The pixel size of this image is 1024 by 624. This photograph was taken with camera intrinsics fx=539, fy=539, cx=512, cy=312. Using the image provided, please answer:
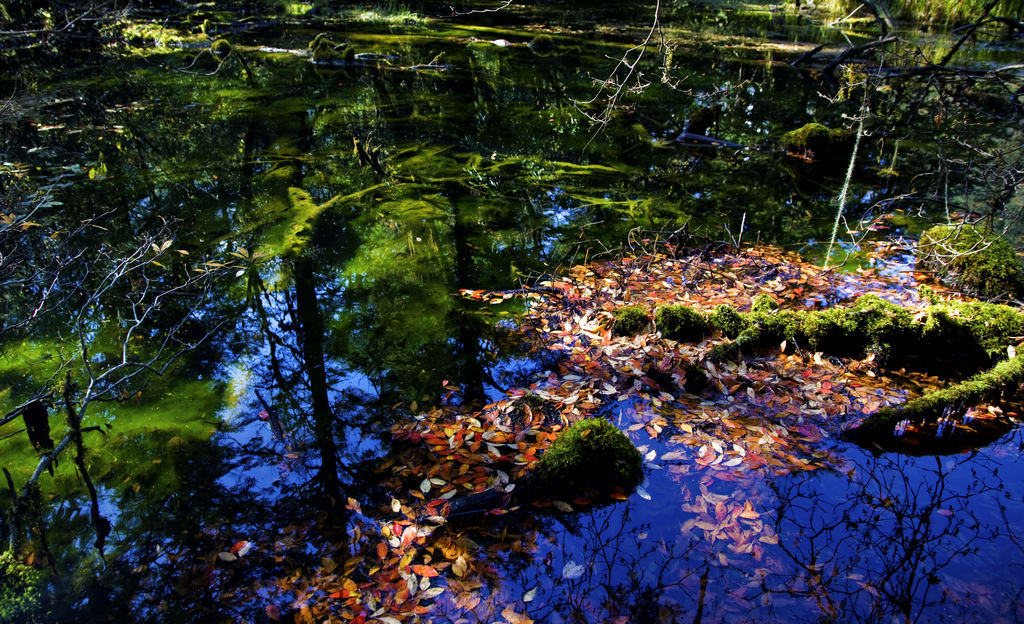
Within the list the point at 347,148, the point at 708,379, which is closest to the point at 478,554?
the point at 708,379

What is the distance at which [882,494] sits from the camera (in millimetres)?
3402

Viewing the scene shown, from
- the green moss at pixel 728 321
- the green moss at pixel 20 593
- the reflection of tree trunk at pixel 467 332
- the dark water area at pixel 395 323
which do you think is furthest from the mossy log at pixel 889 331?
the green moss at pixel 20 593

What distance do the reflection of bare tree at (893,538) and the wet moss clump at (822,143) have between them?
22.9 feet

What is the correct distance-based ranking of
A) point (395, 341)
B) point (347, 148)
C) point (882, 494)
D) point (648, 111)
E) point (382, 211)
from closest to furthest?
point (882, 494) → point (395, 341) → point (382, 211) → point (347, 148) → point (648, 111)

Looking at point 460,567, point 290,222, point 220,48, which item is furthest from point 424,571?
point 220,48

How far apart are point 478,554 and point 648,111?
10.5 m

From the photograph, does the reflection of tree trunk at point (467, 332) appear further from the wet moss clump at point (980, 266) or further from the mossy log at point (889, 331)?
the wet moss clump at point (980, 266)

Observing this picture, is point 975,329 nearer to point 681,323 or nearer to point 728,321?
point 728,321

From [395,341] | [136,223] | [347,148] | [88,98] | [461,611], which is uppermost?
[88,98]

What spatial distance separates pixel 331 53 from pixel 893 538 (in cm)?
1550

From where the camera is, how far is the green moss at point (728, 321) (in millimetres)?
4730

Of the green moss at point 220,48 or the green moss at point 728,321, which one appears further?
the green moss at point 220,48

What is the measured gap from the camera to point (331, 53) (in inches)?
563

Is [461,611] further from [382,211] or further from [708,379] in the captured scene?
[382,211]
